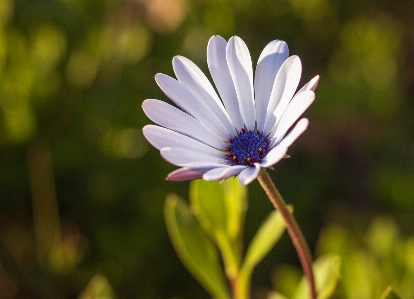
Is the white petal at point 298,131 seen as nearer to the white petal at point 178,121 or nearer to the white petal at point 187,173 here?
the white petal at point 187,173

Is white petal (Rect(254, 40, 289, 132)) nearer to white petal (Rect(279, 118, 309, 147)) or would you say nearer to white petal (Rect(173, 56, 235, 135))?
white petal (Rect(173, 56, 235, 135))

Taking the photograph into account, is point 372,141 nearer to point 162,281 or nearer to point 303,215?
point 303,215

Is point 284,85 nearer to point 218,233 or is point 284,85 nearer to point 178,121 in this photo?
point 178,121

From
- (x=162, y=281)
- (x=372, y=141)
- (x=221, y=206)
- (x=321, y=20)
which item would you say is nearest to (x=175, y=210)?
(x=221, y=206)

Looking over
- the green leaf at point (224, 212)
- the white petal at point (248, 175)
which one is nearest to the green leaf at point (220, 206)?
the green leaf at point (224, 212)

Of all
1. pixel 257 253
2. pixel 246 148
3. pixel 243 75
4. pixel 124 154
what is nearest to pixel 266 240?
pixel 257 253

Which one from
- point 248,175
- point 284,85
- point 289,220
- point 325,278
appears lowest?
point 325,278
